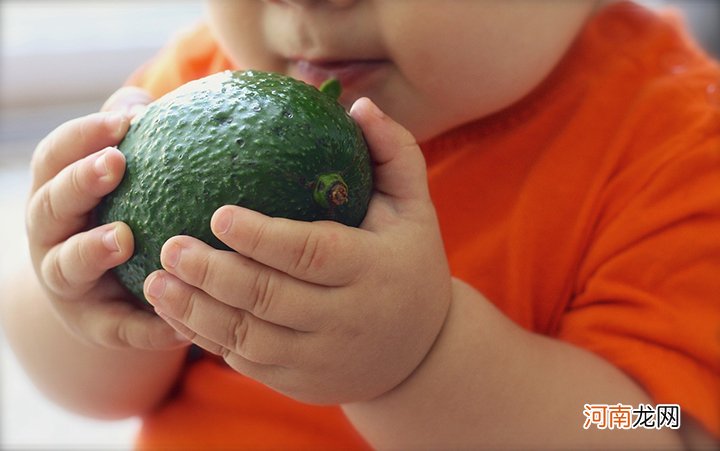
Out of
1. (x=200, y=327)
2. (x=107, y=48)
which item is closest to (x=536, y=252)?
(x=200, y=327)

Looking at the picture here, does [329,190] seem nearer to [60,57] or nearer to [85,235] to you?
[85,235]

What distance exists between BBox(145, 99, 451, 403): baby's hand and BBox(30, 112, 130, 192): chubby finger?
0.15 m

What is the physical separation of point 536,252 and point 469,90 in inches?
8.0

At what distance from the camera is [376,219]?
25.7 inches

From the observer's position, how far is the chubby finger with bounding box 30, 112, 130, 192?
2.19ft

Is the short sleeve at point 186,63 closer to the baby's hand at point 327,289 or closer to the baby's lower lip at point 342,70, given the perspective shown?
the baby's lower lip at point 342,70

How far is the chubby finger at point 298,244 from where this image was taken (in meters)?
0.54

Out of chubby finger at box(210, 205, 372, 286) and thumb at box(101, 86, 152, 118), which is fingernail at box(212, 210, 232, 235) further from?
thumb at box(101, 86, 152, 118)

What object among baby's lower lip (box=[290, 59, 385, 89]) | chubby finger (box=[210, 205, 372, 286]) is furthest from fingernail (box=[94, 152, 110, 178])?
baby's lower lip (box=[290, 59, 385, 89])

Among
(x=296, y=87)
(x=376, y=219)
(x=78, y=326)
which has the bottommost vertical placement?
(x=78, y=326)

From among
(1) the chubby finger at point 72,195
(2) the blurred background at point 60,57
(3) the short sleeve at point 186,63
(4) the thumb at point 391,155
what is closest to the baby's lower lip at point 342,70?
(4) the thumb at point 391,155

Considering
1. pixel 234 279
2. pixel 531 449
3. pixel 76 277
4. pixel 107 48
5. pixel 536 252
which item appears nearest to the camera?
pixel 234 279

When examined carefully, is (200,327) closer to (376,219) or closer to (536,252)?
(376,219)

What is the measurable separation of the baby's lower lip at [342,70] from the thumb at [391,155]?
0.12 metres
